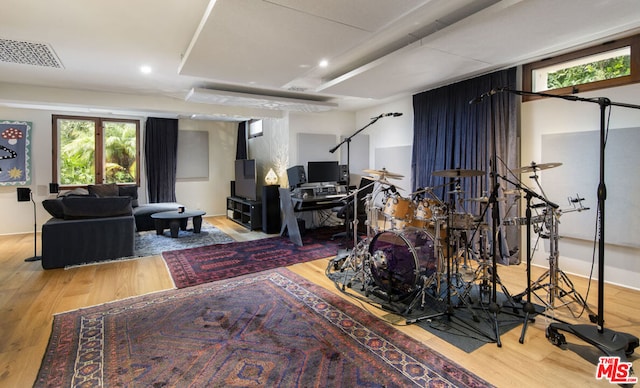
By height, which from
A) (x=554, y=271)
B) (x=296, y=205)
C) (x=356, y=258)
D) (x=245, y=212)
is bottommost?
(x=356, y=258)

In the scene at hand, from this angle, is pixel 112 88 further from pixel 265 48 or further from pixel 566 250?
pixel 566 250

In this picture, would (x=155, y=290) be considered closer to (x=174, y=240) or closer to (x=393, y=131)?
(x=174, y=240)

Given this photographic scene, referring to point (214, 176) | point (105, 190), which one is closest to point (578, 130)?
point (214, 176)

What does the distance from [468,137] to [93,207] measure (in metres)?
5.04

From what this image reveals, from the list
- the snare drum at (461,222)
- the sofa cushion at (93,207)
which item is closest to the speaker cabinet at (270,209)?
the sofa cushion at (93,207)

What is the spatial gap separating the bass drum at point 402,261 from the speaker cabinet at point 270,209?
10.2 feet

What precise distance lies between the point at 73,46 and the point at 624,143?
18.3 feet

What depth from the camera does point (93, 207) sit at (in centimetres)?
416

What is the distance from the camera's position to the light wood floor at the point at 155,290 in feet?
6.45

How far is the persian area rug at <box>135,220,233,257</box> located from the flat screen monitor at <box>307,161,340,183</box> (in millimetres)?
1889

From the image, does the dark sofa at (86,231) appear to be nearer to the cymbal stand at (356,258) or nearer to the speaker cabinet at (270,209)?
the speaker cabinet at (270,209)

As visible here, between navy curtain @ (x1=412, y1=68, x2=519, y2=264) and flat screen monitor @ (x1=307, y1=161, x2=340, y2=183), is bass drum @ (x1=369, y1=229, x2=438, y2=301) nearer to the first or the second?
navy curtain @ (x1=412, y1=68, x2=519, y2=264)

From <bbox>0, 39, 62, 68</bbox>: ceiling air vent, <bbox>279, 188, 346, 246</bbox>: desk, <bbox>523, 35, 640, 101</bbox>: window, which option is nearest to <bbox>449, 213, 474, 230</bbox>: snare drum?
<bbox>523, 35, 640, 101</bbox>: window

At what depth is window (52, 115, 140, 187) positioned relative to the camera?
6.31 m
